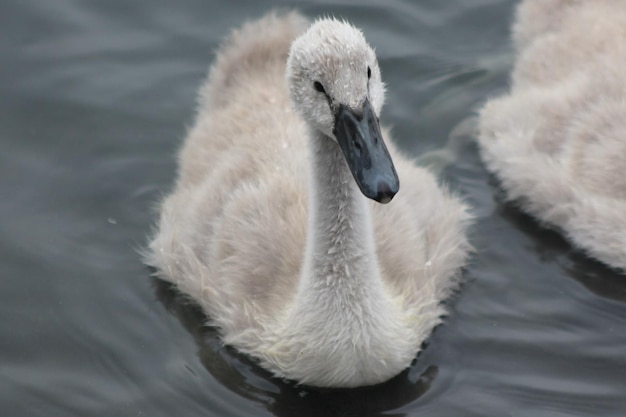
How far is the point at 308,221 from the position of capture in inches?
247

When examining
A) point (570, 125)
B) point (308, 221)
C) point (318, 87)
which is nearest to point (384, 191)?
point (318, 87)

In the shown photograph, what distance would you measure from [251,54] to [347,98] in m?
2.09

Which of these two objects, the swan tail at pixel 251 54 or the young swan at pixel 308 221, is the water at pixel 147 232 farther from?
the swan tail at pixel 251 54

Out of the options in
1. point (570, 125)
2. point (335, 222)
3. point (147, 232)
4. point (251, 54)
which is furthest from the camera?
point (251, 54)

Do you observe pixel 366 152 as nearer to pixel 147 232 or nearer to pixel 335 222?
pixel 335 222

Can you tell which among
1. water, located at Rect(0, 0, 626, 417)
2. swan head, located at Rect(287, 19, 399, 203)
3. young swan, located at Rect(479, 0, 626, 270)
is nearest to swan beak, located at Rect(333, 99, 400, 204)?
swan head, located at Rect(287, 19, 399, 203)

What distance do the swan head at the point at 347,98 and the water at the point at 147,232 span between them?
124cm

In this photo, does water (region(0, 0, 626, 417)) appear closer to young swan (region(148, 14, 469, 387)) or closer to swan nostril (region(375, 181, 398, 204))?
young swan (region(148, 14, 469, 387))

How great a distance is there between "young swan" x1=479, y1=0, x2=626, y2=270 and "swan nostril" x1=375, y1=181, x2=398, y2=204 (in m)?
1.83

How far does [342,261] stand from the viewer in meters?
6.12

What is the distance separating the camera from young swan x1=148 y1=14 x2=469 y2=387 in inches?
232

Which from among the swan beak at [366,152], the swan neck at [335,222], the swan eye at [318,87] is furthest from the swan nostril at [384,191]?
the swan eye at [318,87]

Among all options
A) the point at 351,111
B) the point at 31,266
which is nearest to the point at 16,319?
the point at 31,266

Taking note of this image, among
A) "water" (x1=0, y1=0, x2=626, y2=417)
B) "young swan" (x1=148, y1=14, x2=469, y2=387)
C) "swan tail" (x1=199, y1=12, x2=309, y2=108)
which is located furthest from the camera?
"swan tail" (x1=199, y1=12, x2=309, y2=108)
